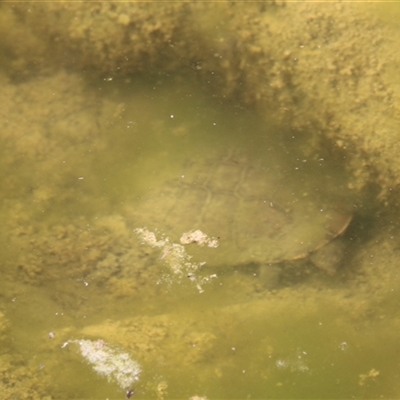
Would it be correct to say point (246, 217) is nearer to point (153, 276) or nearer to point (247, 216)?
point (247, 216)

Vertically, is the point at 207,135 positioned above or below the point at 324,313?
above

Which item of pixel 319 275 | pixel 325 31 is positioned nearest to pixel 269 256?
pixel 319 275

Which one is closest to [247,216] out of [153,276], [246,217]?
[246,217]

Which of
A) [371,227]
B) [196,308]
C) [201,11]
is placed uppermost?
[201,11]

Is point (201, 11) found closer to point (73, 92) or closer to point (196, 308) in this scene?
point (73, 92)
